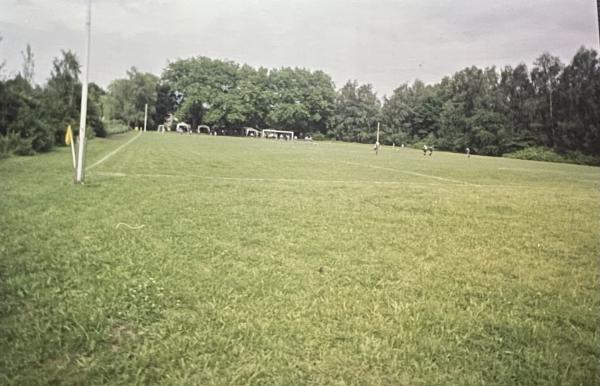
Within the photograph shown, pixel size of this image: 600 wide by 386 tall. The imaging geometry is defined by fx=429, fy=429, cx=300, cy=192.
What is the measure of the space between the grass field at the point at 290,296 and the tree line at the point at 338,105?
0.73 meters

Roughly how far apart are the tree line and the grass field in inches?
28.6

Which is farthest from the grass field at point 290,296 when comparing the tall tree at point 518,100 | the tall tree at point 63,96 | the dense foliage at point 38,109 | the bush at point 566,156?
the tall tree at point 63,96

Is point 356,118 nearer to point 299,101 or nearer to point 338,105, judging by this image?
point 338,105

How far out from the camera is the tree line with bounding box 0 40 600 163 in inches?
136

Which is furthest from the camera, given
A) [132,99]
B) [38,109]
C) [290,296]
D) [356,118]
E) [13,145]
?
[132,99]

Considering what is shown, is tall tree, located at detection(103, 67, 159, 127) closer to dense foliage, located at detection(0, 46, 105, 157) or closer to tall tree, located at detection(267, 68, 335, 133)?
dense foliage, located at detection(0, 46, 105, 157)

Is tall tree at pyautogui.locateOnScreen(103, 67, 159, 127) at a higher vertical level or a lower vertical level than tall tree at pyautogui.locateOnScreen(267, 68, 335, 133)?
higher

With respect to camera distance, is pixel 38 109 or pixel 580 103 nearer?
pixel 580 103

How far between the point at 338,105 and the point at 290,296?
61.1ft

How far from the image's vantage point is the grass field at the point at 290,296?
2.29 meters

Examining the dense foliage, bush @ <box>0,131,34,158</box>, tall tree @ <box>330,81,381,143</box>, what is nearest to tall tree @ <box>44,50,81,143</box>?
the dense foliage

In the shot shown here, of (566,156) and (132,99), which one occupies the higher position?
(132,99)

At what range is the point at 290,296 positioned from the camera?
3.29m

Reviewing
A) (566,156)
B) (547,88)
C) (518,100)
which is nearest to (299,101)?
(518,100)
